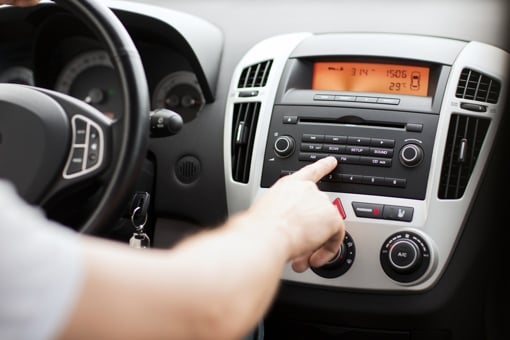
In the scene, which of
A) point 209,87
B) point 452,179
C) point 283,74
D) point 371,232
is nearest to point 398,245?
point 371,232

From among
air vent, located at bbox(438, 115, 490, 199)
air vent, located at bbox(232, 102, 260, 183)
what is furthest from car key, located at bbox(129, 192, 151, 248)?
air vent, located at bbox(438, 115, 490, 199)

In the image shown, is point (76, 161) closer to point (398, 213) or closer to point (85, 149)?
point (85, 149)

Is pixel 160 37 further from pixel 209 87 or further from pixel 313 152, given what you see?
pixel 313 152

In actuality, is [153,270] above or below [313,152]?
above

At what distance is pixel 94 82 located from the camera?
1.58 meters

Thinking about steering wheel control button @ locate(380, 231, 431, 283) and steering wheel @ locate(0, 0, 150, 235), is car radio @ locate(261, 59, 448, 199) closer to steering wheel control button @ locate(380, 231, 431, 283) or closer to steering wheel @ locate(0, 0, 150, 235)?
steering wheel control button @ locate(380, 231, 431, 283)

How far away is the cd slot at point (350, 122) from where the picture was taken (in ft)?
3.91

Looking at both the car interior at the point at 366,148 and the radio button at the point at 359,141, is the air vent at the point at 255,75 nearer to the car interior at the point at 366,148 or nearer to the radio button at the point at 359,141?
the car interior at the point at 366,148

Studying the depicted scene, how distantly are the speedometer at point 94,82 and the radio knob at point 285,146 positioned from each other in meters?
0.49

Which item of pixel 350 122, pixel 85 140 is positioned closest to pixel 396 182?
pixel 350 122

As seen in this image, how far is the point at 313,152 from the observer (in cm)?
121

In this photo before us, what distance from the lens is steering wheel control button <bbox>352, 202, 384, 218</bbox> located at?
1.17 metres

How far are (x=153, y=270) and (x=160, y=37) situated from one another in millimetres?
1004

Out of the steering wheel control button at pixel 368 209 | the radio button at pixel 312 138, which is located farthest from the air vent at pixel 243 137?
the steering wheel control button at pixel 368 209
